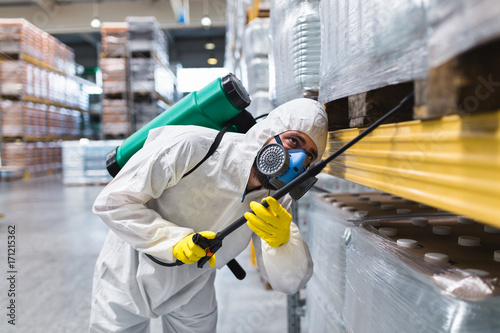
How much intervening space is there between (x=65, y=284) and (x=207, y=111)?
2.75 m

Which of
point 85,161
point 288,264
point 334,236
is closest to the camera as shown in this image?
point 288,264

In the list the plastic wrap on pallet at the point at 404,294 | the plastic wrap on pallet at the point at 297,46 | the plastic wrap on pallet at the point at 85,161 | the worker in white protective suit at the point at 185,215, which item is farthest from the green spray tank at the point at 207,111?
the plastic wrap on pallet at the point at 85,161

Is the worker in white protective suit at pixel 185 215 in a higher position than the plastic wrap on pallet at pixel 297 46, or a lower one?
lower

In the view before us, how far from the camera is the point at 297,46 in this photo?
1.69 metres

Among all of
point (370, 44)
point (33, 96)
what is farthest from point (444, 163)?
point (33, 96)

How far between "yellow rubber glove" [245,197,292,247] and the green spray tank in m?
0.56

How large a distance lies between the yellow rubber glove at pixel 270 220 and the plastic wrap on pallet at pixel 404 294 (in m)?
0.25

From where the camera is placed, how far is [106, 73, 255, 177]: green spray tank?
1708mm

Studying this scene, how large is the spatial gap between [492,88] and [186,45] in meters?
20.3

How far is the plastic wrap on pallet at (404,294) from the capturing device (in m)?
0.75

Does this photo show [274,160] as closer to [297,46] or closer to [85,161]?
[297,46]

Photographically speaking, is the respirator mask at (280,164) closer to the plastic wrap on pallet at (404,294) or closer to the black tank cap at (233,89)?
the plastic wrap on pallet at (404,294)

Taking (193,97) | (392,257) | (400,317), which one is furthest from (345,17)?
(193,97)

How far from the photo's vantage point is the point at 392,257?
1.06m
